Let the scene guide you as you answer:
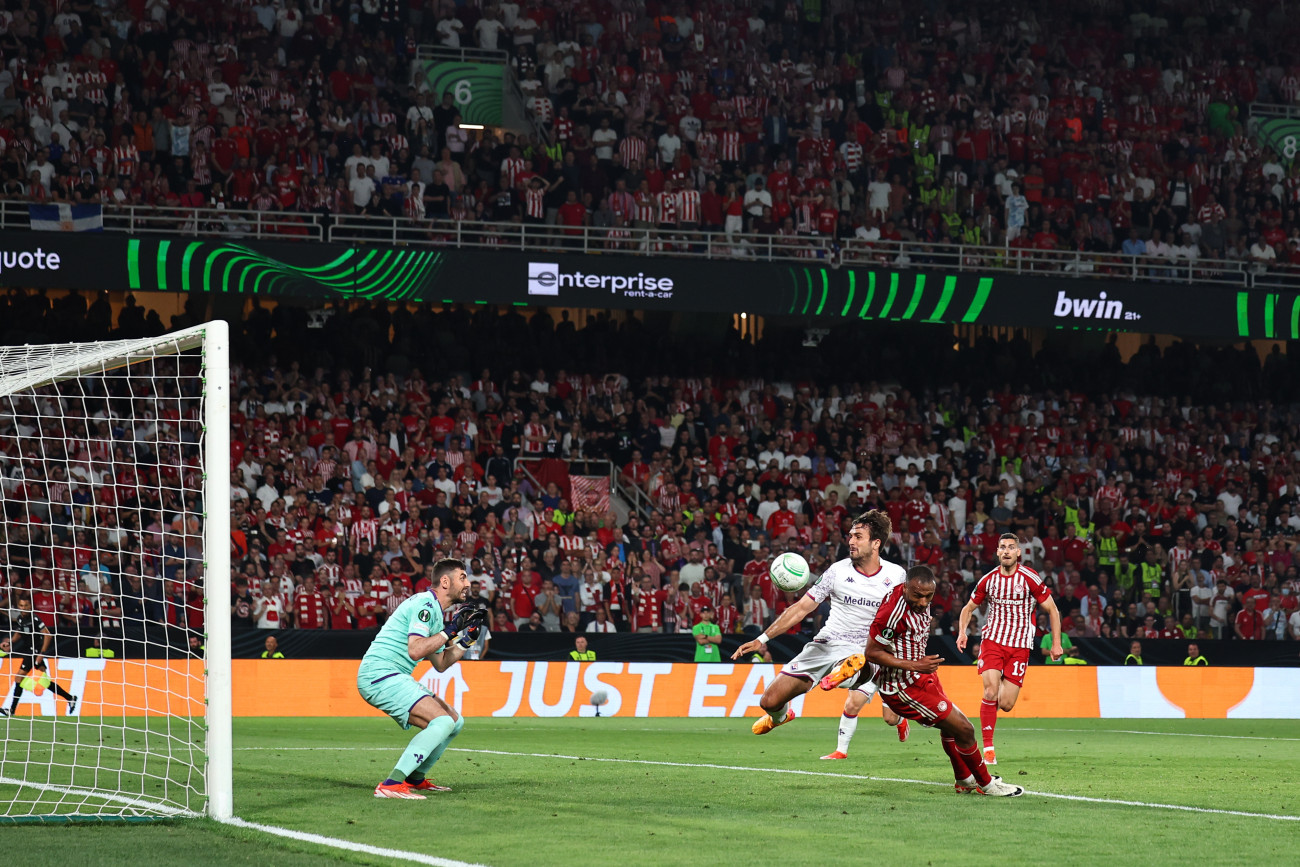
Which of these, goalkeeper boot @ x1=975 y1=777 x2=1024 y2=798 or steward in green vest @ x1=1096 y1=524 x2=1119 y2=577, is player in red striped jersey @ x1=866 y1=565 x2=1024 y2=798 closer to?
goalkeeper boot @ x1=975 y1=777 x2=1024 y2=798

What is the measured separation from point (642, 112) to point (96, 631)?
14.8 m

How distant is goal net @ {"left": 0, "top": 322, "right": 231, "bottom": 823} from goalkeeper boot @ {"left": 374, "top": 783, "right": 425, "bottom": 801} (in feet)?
3.81

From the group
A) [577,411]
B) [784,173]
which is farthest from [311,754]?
[784,173]

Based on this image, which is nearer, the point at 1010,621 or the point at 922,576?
the point at 922,576

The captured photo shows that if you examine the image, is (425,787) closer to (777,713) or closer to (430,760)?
(430,760)

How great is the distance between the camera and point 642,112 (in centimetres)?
3122

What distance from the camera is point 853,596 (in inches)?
518

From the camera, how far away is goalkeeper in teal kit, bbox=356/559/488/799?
10492 mm

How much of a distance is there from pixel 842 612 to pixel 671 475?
15794mm

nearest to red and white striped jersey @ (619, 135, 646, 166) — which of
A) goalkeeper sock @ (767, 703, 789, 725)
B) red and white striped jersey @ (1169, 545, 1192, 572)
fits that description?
red and white striped jersey @ (1169, 545, 1192, 572)

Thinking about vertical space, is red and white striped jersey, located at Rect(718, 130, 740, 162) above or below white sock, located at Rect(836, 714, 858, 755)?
above

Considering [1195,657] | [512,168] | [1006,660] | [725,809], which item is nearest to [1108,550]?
[1195,657]

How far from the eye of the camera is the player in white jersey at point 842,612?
1245 cm

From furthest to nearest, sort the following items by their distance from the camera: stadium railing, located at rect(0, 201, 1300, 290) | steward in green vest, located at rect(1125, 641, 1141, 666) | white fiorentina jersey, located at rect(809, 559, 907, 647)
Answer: stadium railing, located at rect(0, 201, 1300, 290) → steward in green vest, located at rect(1125, 641, 1141, 666) → white fiorentina jersey, located at rect(809, 559, 907, 647)
